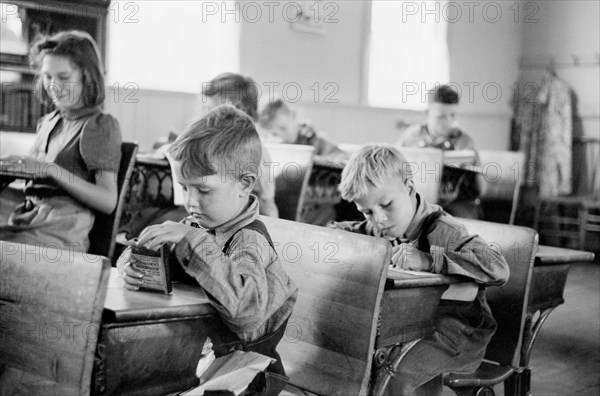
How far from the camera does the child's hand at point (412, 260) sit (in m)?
2.14

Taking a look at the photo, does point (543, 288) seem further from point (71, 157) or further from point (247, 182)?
point (71, 157)

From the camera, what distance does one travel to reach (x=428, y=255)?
7.12 feet

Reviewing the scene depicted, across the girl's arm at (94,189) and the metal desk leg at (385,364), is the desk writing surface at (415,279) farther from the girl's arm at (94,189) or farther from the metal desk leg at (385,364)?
the girl's arm at (94,189)

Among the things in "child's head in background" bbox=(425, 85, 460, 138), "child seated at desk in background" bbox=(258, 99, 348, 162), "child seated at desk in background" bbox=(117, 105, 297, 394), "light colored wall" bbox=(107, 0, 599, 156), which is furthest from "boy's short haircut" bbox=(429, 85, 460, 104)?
"child seated at desk in background" bbox=(117, 105, 297, 394)

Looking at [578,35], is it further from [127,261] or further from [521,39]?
[127,261]

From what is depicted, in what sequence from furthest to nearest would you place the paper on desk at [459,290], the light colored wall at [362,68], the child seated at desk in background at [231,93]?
the light colored wall at [362,68] < the child seated at desk in background at [231,93] < the paper on desk at [459,290]

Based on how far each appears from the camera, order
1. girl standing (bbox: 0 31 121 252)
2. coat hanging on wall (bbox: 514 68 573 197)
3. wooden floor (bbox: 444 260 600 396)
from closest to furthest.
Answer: girl standing (bbox: 0 31 121 252) < wooden floor (bbox: 444 260 600 396) < coat hanging on wall (bbox: 514 68 573 197)

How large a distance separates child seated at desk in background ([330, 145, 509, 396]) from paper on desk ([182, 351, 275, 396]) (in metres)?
0.73

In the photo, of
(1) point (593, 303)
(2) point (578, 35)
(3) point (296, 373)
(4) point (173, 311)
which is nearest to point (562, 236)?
(2) point (578, 35)

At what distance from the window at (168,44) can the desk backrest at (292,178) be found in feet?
6.97

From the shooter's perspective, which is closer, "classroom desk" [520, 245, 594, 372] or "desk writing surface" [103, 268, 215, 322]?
"desk writing surface" [103, 268, 215, 322]

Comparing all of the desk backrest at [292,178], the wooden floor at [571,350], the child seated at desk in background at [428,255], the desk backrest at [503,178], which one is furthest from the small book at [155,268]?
the desk backrest at [503,178]

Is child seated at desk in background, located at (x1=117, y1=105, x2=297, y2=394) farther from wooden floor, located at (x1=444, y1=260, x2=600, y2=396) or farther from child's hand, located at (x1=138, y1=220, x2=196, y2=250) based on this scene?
wooden floor, located at (x1=444, y1=260, x2=600, y2=396)

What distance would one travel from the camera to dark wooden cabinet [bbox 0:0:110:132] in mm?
4133
